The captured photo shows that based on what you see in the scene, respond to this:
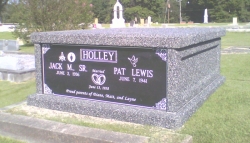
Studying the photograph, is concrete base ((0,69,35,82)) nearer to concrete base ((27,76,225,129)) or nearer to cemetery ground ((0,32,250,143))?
→ cemetery ground ((0,32,250,143))

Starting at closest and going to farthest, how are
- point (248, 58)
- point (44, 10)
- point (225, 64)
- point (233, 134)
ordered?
point (233, 134) < point (225, 64) < point (248, 58) < point (44, 10)

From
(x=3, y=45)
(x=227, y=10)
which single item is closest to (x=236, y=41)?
(x=3, y=45)

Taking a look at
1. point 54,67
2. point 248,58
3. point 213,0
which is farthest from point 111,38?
point 213,0

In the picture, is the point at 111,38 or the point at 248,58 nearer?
the point at 111,38

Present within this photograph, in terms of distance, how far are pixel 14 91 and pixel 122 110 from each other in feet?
10.8

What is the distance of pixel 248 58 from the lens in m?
8.85

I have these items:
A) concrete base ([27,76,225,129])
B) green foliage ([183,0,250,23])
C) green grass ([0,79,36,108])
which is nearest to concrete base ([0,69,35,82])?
green grass ([0,79,36,108])

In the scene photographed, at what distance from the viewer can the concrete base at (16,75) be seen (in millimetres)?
7336

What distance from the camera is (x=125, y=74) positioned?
4.05 meters

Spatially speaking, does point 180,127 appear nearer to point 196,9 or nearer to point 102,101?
point 102,101

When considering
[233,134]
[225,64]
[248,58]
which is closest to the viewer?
[233,134]

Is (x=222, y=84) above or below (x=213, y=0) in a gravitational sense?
below

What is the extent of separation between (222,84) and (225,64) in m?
2.43

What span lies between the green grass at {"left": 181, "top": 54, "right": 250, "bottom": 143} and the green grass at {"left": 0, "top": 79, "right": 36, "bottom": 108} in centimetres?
324
